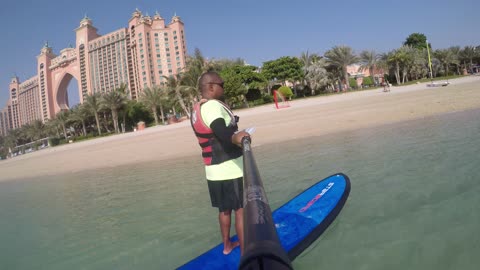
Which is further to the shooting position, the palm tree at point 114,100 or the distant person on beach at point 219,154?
the palm tree at point 114,100

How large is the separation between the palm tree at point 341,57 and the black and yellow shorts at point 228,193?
172 ft

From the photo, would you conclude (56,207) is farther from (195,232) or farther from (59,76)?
(59,76)

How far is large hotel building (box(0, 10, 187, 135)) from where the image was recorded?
125 meters

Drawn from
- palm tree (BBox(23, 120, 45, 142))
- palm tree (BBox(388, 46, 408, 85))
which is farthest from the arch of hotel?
palm tree (BBox(388, 46, 408, 85))

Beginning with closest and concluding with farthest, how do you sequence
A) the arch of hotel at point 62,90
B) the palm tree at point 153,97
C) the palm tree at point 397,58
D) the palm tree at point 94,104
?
the palm tree at point 397,58, the palm tree at point 153,97, the palm tree at point 94,104, the arch of hotel at point 62,90

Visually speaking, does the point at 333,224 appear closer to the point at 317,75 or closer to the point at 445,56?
the point at 317,75

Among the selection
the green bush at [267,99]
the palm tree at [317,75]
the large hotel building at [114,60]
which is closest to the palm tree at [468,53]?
the palm tree at [317,75]

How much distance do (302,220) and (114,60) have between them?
15058 centimetres

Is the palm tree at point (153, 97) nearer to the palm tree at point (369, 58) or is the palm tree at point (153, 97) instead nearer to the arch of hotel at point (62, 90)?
the palm tree at point (369, 58)

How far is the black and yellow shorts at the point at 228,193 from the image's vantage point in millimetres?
2818

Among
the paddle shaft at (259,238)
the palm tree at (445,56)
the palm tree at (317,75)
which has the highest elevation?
the palm tree at (445,56)

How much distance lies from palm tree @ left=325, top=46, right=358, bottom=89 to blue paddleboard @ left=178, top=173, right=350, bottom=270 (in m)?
50.6

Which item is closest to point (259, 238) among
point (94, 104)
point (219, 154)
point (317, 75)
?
point (219, 154)

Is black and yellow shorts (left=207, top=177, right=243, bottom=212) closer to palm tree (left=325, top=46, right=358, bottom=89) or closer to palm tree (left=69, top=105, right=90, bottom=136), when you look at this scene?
palm tree (left=325, top=46, right=358, bottom=89)
